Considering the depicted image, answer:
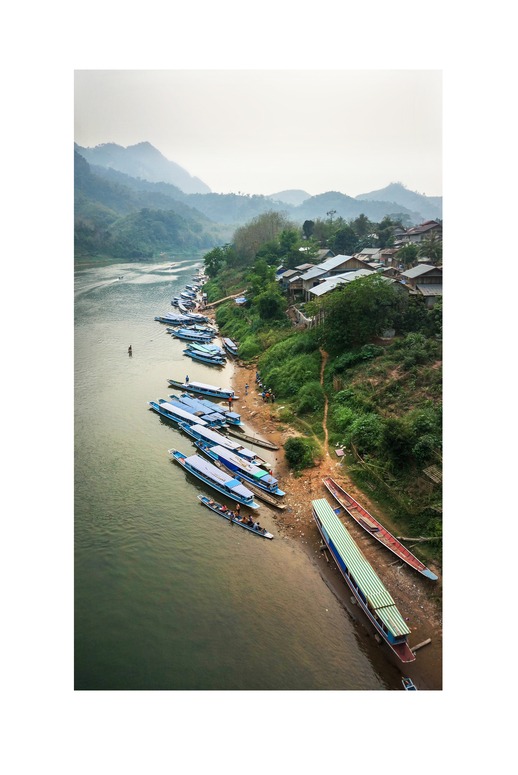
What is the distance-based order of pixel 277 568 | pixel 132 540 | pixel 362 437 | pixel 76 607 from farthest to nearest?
1. pixel 362 437
2. pixel 132 540
3. pixel 277 568
4. pixel 76 607

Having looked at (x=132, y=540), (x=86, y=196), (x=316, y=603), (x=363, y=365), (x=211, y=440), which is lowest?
(x=316, y=603)

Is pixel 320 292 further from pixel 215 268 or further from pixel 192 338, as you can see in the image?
pixel 215 268

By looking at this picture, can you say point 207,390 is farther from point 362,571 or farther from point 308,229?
point 308,229

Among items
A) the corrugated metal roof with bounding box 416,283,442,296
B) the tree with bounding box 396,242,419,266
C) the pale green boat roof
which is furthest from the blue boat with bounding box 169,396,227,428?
the tree with bounding box 396,242,419,266

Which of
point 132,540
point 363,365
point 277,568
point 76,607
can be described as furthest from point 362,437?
point 76,607

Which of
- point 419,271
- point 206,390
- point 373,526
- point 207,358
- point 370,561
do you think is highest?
point 419,271

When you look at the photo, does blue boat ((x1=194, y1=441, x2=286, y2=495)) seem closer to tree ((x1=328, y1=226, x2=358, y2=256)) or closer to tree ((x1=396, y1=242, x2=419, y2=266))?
tree ((x1=396, y1=242, x2=419, y2=266))

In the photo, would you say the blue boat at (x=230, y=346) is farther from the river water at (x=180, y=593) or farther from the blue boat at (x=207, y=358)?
the river water at (x=180, y=593)

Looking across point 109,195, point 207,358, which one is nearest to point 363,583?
point 207,358

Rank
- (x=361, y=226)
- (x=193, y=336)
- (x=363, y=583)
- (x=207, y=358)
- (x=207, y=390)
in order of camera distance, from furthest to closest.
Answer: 1. (x=361, y=226)
2. (x=193, y=336)
3. (x=207, y=358)
4. (x=207, y=390)
5. (x=363, y=583)
